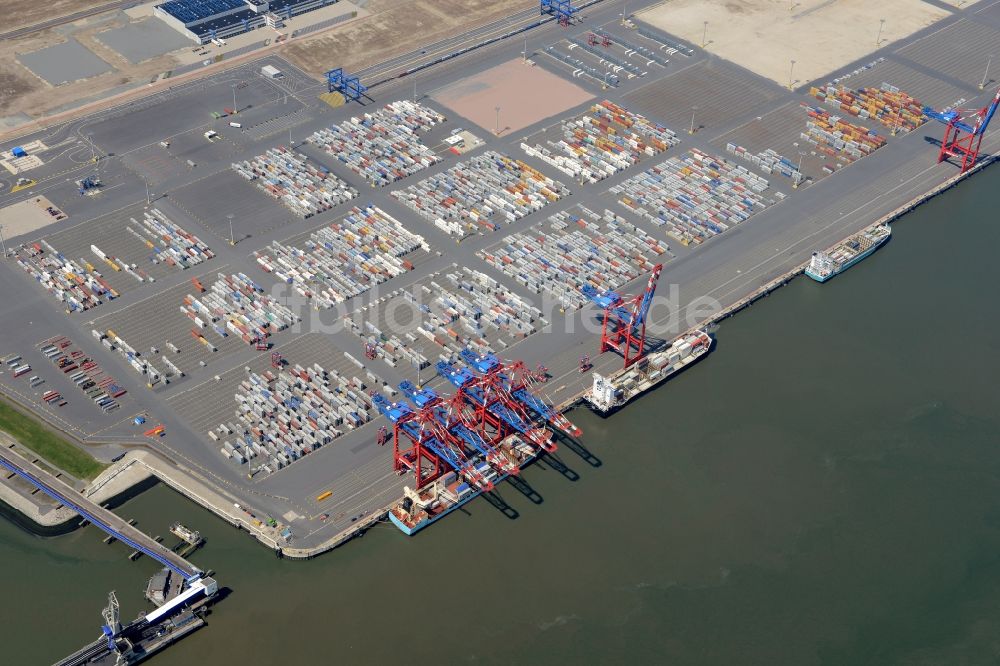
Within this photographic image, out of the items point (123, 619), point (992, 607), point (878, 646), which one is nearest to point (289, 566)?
point (123, 619)

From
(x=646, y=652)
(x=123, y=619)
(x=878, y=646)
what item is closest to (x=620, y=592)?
(x=646, y=652)

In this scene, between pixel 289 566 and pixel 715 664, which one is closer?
pixel 715 664

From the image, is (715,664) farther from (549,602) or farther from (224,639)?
(224,639)

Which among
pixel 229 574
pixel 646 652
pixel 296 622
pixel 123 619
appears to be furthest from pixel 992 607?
pixel 123 619

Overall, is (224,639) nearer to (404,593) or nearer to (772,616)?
(404,593)

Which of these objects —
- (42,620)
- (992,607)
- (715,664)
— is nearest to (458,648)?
(715,664)

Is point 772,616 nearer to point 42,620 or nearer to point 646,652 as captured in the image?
point 646,652
